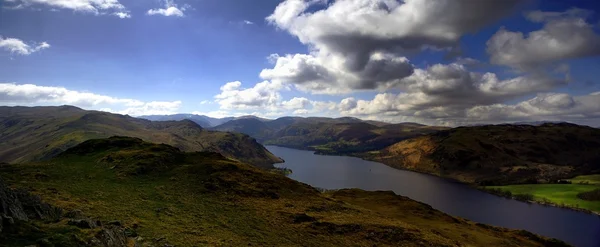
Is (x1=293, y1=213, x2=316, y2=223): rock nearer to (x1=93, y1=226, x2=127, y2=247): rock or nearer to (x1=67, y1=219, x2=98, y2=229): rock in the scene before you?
(x1=93, y1=226, x2=127, y2=247): rock

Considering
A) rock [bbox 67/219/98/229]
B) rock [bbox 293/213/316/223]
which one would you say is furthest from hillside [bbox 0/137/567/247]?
rock [bbox 293/213/316/223]

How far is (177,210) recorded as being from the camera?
139ft

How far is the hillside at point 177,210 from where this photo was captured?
24562 mm

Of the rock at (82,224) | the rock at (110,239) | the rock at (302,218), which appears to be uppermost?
the rock at (82,224)

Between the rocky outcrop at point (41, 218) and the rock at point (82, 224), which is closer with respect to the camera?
the rocky outcrop at point (41, 218)

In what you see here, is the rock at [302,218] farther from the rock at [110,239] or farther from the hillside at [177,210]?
the rock at [110,239]

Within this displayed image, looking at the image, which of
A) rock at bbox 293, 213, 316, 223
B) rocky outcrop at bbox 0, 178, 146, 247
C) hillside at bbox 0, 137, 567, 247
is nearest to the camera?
rocky outcrop at bbox 0, 178, 146, 247

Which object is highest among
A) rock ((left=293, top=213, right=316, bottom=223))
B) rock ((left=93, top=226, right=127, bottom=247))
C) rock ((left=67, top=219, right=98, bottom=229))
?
rock ((left=67, top=219, right=98, bottom=229))

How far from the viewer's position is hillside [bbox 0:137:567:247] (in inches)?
967

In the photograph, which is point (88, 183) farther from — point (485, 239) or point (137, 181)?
point (485, 239)

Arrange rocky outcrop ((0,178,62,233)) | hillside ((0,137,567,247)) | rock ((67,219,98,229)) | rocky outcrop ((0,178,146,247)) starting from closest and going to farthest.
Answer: rocky outcrop ((0,178,146,247)) → rocky outcrop ((0,178,62,233)) → rock ((67,219,98,229)) → hillside ((0,137,567,247))

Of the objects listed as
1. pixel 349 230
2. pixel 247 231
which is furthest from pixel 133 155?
pixel 349 230

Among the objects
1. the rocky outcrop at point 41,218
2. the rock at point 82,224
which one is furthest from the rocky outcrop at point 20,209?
the rock at point 82,224

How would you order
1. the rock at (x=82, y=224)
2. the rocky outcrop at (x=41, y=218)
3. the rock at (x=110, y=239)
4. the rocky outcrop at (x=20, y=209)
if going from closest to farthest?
the rocky outcrop at (x=41, y=218) → the rocky outcrop at (x=20, y=209) → the rock at (x=110, y=239) → the rock at (x=82, y=224)
